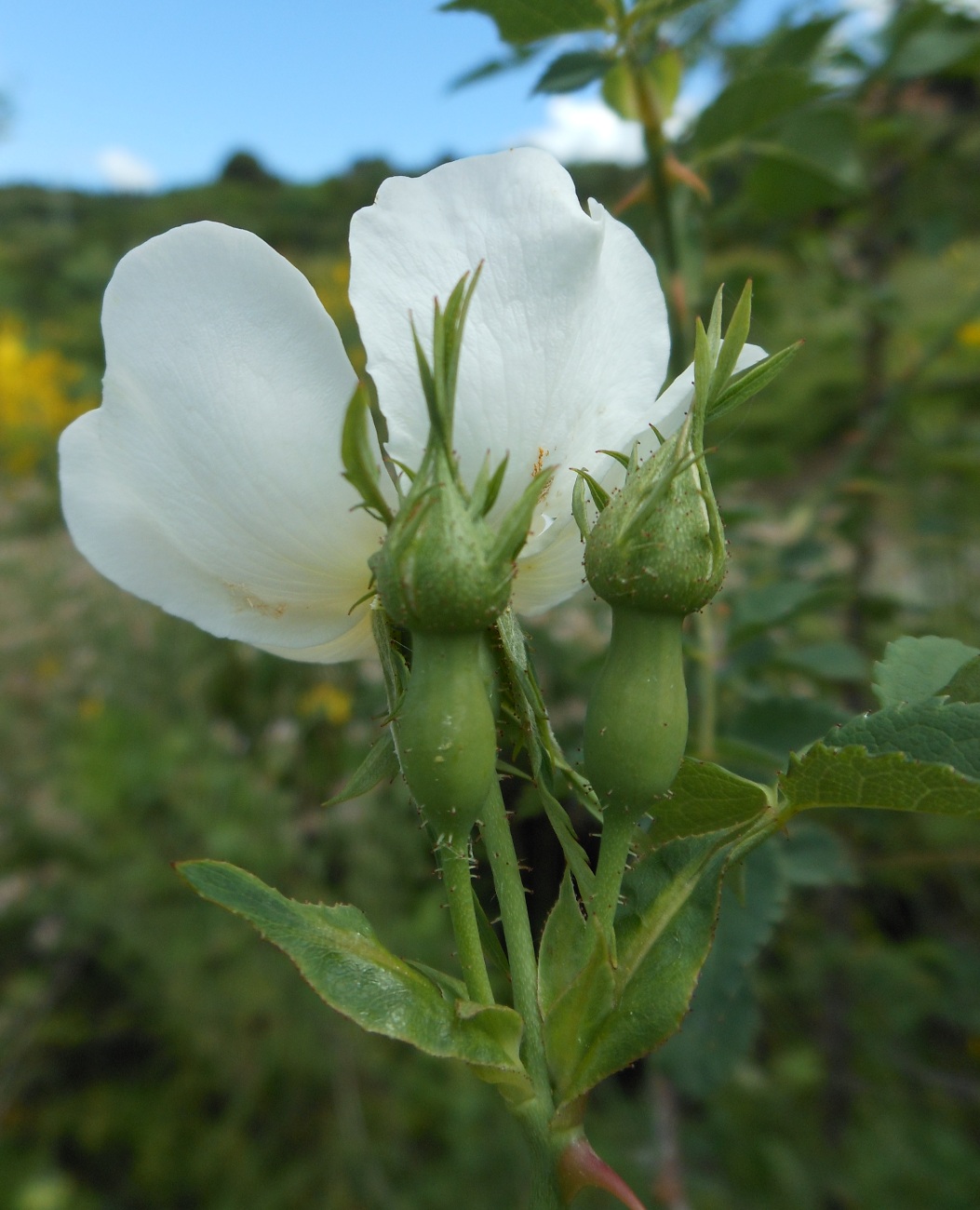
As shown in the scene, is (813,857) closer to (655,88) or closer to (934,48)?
(655,88)

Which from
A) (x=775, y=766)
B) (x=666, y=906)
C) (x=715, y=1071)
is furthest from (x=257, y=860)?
(x=666, y=906)

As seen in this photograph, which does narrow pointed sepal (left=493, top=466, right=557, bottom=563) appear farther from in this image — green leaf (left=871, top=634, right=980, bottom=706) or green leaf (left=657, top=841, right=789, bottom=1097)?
green leaf (left=657, top=841, right=789, bottom=1097)

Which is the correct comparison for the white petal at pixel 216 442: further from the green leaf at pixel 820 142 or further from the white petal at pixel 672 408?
the green leaf at pixel 820 142

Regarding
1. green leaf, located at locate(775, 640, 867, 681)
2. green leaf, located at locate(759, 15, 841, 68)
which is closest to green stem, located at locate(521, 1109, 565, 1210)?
green leaf, located at locate(775, 640, 867, 681)

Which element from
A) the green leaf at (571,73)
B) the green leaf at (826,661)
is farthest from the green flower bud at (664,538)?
the green leaf at (826,661)

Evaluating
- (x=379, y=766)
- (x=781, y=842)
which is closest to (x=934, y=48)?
(x=781, y=842)

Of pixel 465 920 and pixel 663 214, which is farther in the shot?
pixel 663 214

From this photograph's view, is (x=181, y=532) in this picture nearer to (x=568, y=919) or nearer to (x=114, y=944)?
(x=568, y=919)
